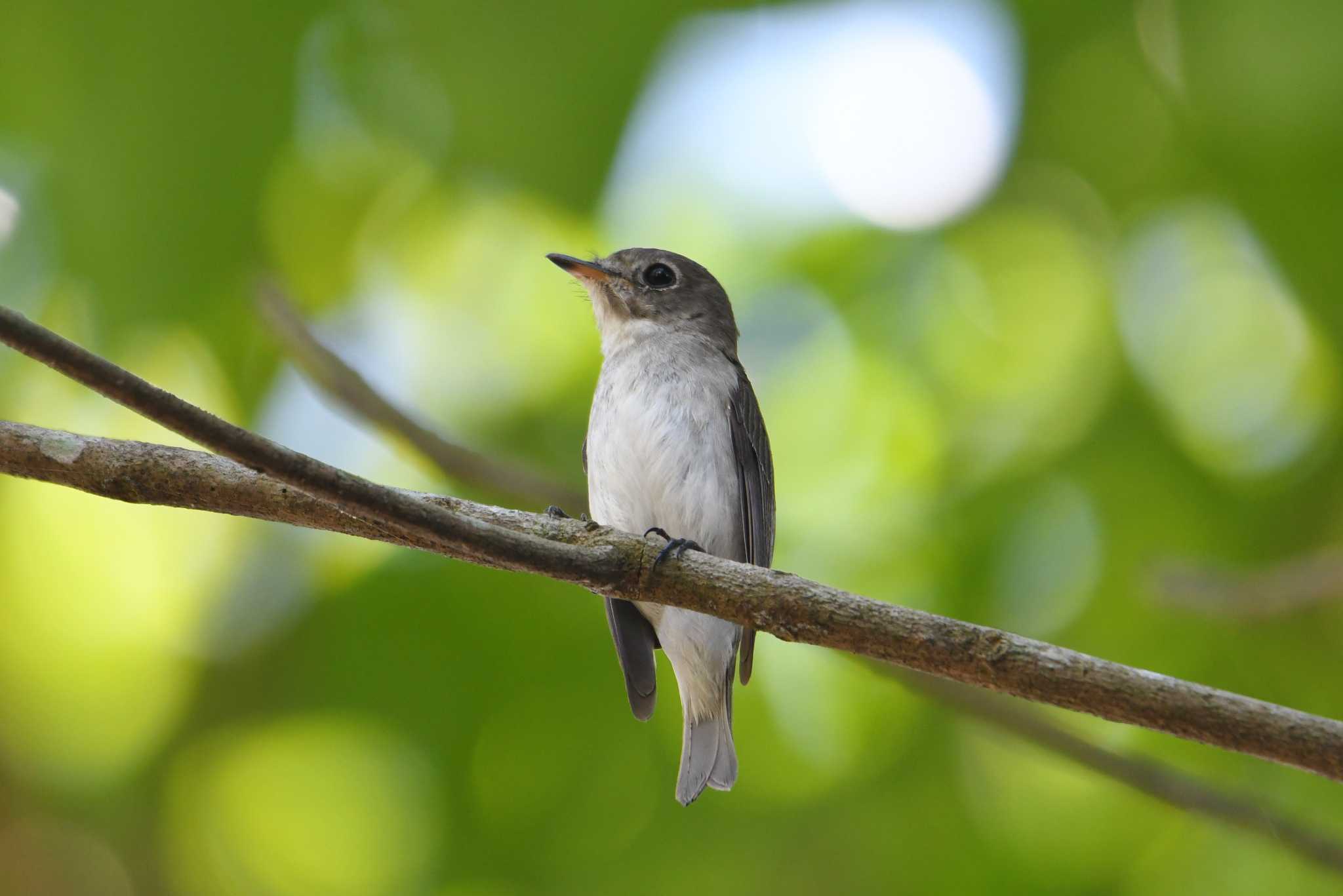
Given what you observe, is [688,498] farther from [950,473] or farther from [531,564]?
[531,564]

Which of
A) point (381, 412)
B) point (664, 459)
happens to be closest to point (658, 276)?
point (664, 459)

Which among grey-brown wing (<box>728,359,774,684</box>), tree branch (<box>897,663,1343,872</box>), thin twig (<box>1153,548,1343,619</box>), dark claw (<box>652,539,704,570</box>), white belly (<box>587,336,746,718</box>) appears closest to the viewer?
dark claw (<box>652,539,704,570</box>)

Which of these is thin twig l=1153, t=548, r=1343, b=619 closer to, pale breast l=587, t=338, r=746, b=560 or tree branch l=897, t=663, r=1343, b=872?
tree branch l=897, t=663, r=1343, b=872

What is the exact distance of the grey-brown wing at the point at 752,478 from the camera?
183 inches

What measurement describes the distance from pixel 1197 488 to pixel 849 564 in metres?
1.41

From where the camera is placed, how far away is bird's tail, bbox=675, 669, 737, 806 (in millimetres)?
3912

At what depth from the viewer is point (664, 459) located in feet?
14.8

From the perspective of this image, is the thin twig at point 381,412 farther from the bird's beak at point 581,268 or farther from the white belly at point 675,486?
the bird's beak at point 581,268

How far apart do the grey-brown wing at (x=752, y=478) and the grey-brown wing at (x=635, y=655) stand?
423 millimetres

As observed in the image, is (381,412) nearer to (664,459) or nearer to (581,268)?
(664,459)

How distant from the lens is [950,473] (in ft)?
15.7

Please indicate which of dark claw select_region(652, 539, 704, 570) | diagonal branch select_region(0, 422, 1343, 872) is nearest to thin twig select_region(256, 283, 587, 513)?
diagonal branch select_region(0, 422, 1343, 872)

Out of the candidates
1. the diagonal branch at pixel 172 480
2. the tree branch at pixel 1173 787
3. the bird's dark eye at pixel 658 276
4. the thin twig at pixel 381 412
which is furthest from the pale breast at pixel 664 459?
the diagonal branch at pixel 172 480

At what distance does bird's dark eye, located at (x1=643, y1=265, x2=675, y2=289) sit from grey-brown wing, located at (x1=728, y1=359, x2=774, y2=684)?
72cm
